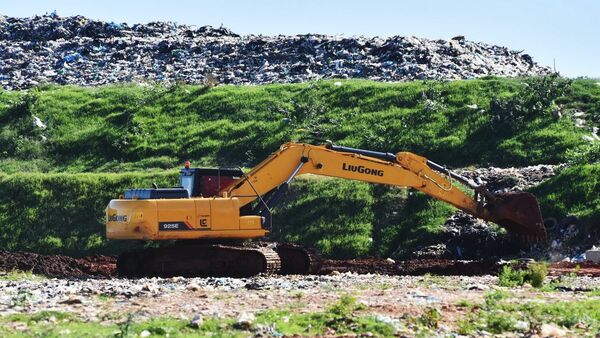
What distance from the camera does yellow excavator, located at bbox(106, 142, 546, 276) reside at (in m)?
20.0

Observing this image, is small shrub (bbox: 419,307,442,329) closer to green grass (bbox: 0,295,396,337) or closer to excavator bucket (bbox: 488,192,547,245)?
green grass (bbox: 0,295,396,337)

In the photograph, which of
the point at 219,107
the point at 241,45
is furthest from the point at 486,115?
the point at 241,45

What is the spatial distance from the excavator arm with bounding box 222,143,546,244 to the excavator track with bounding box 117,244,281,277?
3.20 ft

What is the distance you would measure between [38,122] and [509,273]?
22.1m

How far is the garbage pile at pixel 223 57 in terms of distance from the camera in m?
40.1

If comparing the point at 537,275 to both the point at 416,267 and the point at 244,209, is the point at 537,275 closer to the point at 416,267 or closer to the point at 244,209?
the point at 416,267

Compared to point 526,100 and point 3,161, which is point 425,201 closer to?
point 526,100

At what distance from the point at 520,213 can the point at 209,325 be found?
11203 millimetres

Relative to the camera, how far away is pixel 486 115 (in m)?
32.6

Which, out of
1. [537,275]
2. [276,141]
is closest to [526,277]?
[537,275]

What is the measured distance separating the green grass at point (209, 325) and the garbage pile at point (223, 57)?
84.1ft

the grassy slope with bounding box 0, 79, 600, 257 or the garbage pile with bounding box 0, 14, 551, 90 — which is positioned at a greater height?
the garbage pile with bounding box 0, 14, 551, 90

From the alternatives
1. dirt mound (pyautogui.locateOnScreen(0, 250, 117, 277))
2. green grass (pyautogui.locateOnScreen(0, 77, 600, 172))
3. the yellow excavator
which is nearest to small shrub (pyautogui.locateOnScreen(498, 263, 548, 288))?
the yellow excavator

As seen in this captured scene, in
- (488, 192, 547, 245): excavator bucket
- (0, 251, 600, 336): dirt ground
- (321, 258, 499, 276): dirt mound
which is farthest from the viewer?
(488, 192, 547, 245): excavator bucket
